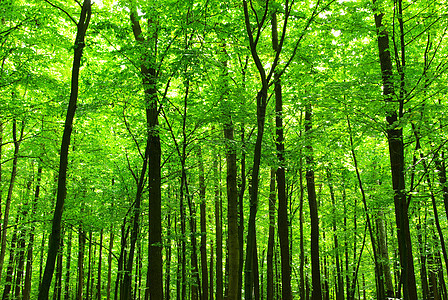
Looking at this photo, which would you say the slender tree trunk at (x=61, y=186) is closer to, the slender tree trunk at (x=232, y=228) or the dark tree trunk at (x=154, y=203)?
the dark tree trunk at (x=154, y=203)

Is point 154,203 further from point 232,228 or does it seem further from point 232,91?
point 232,91

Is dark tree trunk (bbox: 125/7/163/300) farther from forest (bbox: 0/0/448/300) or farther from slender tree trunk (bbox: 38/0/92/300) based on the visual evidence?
slender tree trunk (bbox: 38/0/92/300)

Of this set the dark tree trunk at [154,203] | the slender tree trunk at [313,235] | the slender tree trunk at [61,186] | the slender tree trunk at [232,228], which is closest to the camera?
the slender tree trunk at [61,186]

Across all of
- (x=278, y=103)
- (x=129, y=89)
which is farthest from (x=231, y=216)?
(x=129, y=89)

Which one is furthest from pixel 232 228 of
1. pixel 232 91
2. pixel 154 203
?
pixel 232 91

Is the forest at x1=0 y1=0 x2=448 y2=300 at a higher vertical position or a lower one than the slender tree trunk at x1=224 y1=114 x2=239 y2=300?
higher

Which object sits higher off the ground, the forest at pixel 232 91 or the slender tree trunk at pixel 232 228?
the forest at pixel 232 91

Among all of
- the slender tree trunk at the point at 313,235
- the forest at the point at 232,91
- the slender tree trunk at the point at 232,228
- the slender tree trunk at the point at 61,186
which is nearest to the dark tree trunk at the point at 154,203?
the forest at the point at 232,91

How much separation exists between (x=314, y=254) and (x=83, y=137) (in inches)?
466

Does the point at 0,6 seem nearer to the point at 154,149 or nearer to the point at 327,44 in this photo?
the point at 154,149

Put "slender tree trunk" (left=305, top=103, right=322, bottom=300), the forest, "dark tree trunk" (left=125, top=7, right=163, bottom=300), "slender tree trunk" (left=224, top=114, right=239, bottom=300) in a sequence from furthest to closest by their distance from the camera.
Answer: "slender tree trunk" (left=305, top=103, right=322, bottom=300) < "slender tree trunk" (left=224, top=114, right=239, bottom=300) < "dark tree trunk" (left=125, top=7, right=163, bottom=300) < the forest

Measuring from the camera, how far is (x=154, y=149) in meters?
8.70

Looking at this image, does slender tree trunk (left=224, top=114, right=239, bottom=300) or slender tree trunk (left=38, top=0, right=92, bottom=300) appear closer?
slender tree trunk (left=38, top=0, right=92, bottom=300)

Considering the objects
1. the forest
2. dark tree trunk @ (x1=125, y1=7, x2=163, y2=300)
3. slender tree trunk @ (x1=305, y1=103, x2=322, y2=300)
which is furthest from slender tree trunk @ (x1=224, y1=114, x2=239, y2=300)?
slender tree trunk @ (x1=305, y1=103, x2=322, y2=300)
